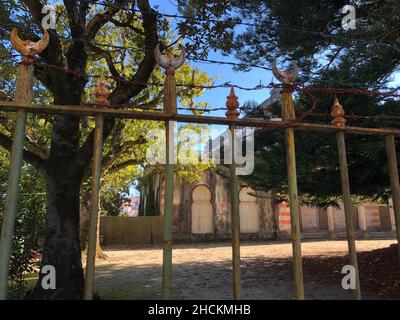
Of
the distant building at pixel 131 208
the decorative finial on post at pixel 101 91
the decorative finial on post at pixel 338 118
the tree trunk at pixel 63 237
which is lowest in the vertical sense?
the tree trunk at pixel 63 237

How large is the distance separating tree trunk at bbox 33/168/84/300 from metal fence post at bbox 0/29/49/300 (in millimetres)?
3316

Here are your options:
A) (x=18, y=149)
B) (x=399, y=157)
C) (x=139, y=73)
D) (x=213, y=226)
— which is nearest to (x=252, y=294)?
(x=399, y=157)

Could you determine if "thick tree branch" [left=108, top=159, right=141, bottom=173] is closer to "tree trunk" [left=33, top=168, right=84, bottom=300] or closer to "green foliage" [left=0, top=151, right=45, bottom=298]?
"green foliage" [left=0, top=151, right=45, bottom=298]

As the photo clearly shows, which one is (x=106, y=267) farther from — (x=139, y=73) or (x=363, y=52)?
(x=363, y=52)

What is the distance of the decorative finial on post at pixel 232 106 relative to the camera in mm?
2768

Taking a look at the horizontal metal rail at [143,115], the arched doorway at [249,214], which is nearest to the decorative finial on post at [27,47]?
the horizontal metal rail at [143,115]

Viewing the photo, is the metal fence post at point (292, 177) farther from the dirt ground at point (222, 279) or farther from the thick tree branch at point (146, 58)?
the dirt ground at point (222, 279)

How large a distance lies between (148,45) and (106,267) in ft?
25.9

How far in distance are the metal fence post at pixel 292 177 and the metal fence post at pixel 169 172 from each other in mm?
845

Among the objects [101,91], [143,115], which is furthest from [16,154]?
[143,115]

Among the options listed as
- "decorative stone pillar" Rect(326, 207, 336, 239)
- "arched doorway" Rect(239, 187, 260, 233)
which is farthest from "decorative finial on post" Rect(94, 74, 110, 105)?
"decorative stone pillar" Rect(326, 207, 336, 239)

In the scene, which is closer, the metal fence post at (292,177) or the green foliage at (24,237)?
the metal fence post at (292,177)

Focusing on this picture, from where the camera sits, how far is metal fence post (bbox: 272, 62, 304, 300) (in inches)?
107

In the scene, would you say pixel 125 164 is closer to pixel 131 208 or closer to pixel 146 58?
pixel 146 58
